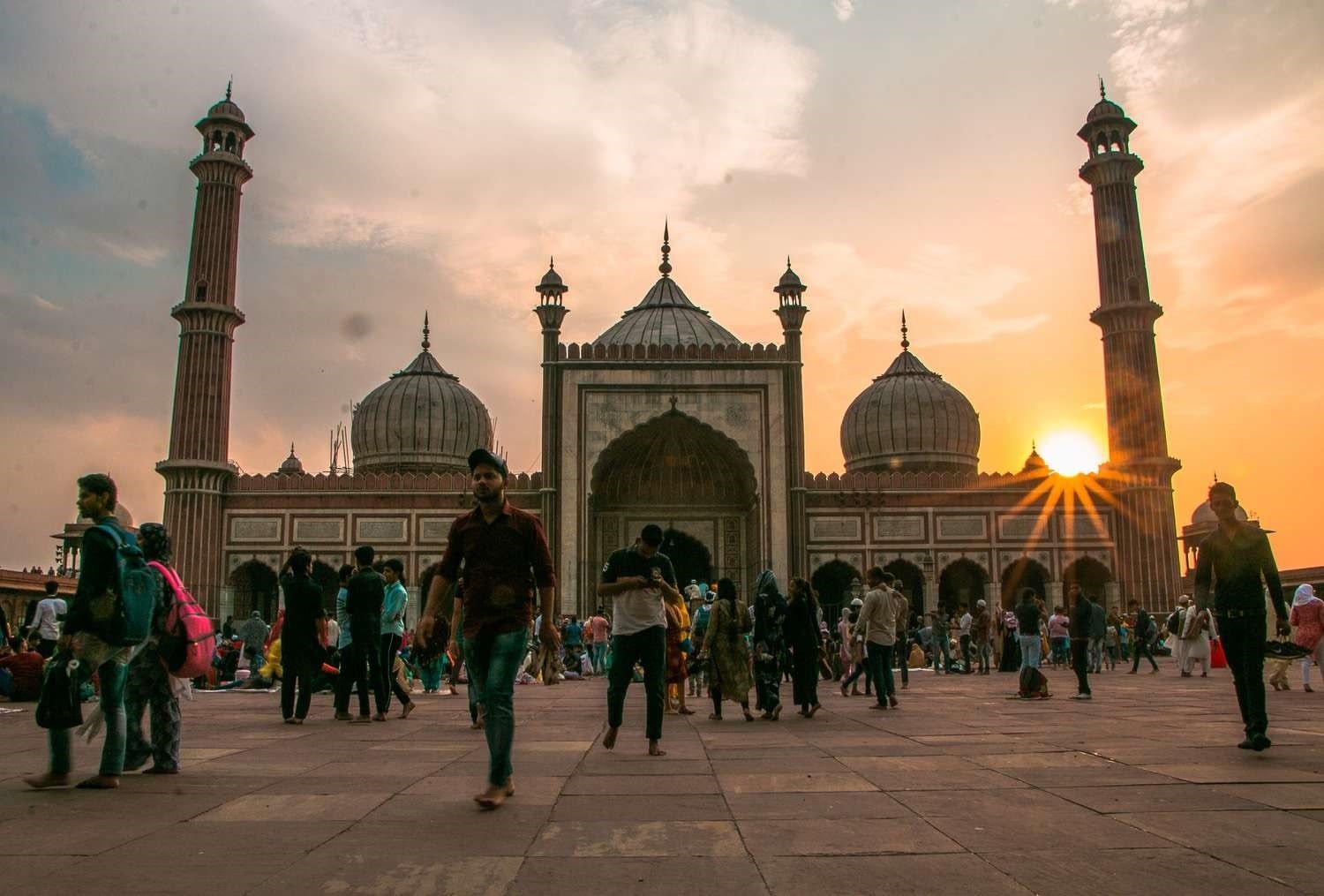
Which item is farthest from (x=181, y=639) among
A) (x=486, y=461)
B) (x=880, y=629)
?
(x=880, y=629)

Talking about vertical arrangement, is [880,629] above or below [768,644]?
above

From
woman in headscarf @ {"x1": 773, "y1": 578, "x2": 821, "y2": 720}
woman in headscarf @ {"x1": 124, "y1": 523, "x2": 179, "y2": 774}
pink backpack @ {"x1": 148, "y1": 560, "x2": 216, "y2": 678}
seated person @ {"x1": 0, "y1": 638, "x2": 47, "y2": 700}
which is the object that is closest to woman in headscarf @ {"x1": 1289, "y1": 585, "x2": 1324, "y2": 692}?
woman in headscarf @ {"x1": 773, "y1": 578, "x2": 821, "y2": 720}

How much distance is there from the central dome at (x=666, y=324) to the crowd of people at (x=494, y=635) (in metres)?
19.5

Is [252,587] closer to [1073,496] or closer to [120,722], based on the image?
[1073,496]

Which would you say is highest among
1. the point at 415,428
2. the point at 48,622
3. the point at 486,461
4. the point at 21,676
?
the point at 415,428

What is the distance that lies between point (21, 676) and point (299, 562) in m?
4.80

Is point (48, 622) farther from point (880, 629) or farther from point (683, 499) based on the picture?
point (683, 499)

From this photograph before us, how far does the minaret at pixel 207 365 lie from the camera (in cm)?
2759

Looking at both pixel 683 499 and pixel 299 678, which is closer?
pixel 299 678

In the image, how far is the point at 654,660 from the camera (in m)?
6.55

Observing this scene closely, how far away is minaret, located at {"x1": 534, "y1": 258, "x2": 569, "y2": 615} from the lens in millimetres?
27453

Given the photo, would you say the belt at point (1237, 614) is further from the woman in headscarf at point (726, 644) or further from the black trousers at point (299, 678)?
the black trousers at point (299, 678)

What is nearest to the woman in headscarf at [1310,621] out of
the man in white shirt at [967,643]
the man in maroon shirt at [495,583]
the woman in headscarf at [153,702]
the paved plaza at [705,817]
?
the paved plaza at [705,817]

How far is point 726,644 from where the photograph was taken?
9297mm
